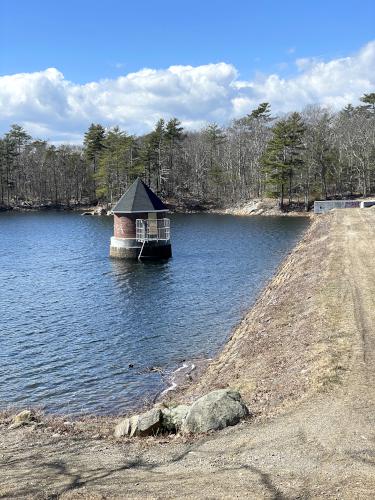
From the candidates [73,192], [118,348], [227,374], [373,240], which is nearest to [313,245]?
[373,240]

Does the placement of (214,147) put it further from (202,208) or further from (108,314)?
(108,314)

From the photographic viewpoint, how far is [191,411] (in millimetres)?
10930

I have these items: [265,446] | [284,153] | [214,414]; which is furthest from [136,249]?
[284,153]

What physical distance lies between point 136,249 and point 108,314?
18.0 metres

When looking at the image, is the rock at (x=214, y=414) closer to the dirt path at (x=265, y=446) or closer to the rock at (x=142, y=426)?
the dirt path at (x=265, y=446)

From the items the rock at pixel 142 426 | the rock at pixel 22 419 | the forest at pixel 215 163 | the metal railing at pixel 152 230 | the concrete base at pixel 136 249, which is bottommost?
the rock at pixel 22 419

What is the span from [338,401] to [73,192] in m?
121

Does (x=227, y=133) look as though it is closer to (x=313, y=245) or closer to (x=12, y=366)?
(x=313, y=245)

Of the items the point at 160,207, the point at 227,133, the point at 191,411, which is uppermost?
the point at 227,133

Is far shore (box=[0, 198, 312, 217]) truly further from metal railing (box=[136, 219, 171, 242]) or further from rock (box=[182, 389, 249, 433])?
rock (box=[182, 389, 249, 433])

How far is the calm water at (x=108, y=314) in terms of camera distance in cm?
1744

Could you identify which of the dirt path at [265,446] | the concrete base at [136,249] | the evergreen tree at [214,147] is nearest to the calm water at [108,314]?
the concrete base at [136,249]

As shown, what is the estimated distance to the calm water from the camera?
17.4 meters

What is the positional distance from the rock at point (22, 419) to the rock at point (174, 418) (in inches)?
167
